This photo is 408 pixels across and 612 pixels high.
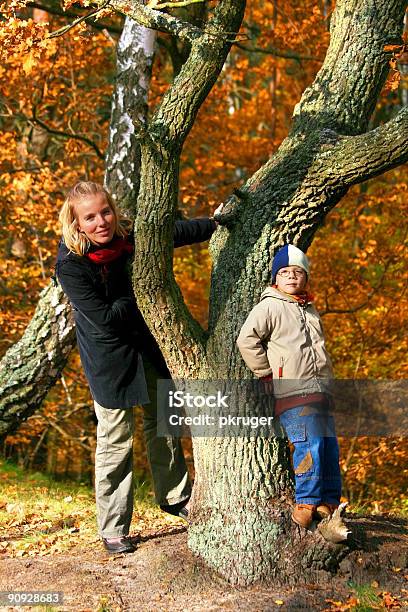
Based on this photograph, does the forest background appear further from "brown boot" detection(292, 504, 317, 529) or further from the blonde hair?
"brown boot" detection(292, 504, 317, 529)

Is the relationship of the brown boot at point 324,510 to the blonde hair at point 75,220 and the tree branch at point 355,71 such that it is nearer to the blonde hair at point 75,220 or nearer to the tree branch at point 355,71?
the blonde hair at point 75,220

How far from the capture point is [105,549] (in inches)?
174

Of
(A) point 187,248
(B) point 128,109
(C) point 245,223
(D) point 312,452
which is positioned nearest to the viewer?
(D) point 312,452

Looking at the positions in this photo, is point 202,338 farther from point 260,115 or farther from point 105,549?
point 260,115

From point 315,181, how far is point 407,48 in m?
0.82

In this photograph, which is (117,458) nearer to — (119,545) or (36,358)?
(119,545)

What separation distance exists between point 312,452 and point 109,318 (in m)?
1.26

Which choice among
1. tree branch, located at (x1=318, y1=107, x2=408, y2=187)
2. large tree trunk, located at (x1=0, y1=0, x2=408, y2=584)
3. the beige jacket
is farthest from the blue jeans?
tree branch, located at (x1=318, y1=107, x2=408, y2=187)

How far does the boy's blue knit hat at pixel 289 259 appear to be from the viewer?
Answer: 3.84 metres

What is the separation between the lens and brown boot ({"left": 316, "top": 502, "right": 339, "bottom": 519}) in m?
3.81

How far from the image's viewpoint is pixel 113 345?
417 centimetres

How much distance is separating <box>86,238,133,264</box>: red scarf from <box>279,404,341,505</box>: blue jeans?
3.96 ft

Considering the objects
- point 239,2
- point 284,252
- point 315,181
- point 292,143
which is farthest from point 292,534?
point 239,2

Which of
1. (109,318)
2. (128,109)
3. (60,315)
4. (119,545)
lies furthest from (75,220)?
(128,109)
